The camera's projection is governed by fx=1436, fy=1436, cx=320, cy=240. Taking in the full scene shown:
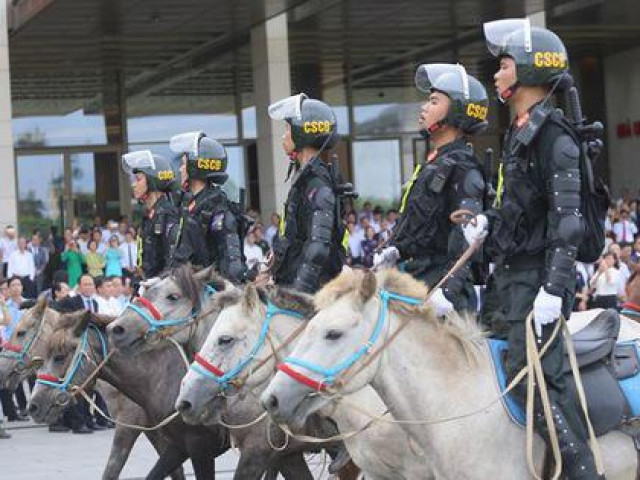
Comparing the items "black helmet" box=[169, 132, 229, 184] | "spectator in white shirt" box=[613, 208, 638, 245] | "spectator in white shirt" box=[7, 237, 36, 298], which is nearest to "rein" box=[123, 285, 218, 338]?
"black helmet" box=[169, 132, 229, 184]

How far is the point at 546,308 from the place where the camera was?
6930mm

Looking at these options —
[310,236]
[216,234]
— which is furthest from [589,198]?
[216,234]

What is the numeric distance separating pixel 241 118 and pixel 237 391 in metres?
32.8

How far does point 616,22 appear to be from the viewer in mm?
39781

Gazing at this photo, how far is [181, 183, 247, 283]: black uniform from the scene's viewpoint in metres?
11.5

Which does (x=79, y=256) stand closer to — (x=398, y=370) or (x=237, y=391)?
(x=237, y=391)

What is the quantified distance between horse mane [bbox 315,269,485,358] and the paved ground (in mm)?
5899

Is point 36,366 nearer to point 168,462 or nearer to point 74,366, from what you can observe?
point 74,366

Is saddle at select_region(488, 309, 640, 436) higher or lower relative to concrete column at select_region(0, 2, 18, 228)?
lower

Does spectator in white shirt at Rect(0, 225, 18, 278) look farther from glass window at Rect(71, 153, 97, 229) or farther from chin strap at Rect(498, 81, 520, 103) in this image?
chin strap at Rect(498, 81, 520, 103)

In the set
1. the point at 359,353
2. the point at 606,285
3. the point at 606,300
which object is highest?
the point at 359,353

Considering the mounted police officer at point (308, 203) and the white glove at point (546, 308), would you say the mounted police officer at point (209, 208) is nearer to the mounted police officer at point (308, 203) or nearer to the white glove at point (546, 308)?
the mounted police officer at point (308, 203)

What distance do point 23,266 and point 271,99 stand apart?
7.62m

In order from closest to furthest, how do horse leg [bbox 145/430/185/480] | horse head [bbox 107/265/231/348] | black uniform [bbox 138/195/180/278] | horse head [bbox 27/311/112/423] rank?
horse head [bbox 107/265/231/348] → horse head [bbox 27/311/112/423] → horse leg [bbox 145/430/185/480] → black uniform [bbox 138/195/180/278]
